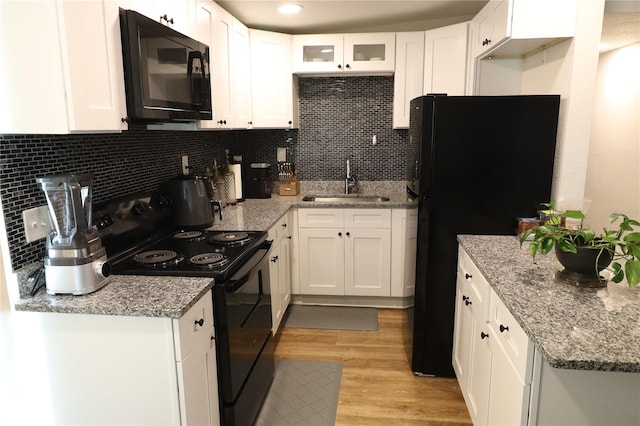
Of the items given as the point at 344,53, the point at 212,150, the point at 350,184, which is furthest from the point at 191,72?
the point at 350,184

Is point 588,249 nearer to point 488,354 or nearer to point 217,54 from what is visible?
point 488,354

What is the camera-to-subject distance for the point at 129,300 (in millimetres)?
1484

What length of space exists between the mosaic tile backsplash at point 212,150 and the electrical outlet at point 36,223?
2cm

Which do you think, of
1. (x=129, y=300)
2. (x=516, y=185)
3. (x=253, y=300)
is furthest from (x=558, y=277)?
(x=129, y=300)

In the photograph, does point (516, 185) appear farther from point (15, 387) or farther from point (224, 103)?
point (15, 387)

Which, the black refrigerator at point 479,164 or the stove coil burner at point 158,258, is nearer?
the stove coil burner at point 158,258

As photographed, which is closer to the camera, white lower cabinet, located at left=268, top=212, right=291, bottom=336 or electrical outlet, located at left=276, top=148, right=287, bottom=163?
white lower cabinet, located at left=268, top=212, right=291, bottom=336

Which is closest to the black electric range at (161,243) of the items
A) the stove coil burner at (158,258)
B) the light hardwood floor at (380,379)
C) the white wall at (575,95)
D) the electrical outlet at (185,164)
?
the stove coil burner at (158,258)

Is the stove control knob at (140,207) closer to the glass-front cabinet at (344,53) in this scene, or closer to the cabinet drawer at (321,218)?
the cabinet drawer at (321,218)

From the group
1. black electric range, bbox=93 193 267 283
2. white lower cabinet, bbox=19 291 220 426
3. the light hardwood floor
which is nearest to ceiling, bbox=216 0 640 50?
black electric range, bbox=93 193 267 283

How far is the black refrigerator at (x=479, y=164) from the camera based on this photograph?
88.2 inches

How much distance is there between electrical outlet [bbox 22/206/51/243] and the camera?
5.18ft

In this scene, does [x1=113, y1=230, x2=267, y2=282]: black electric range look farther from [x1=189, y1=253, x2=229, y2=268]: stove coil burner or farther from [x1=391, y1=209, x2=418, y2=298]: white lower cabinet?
[x1=391, y1=209, x2=418, y2=298]: white lower cabinet

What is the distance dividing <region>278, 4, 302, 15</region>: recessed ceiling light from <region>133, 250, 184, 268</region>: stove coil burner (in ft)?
6.21
